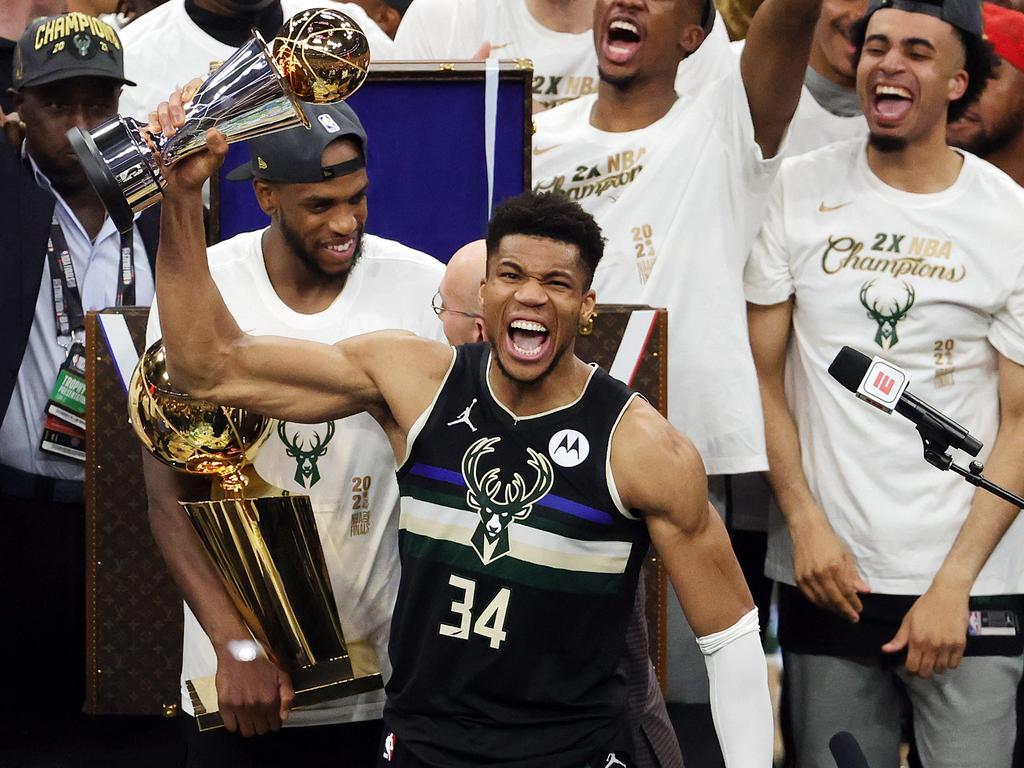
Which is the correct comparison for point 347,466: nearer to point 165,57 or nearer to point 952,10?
point 165,57

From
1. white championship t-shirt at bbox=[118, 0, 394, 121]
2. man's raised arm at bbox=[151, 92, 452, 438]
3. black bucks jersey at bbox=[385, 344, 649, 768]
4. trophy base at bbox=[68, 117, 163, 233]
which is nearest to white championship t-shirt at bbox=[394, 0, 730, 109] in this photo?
white championship t-shirt at bbox=[118, 0, 394, 121]

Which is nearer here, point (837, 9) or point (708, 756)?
point (708, 756)

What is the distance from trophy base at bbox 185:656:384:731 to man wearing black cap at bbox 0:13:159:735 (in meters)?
0.93

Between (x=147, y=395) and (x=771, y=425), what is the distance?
163 centimetres

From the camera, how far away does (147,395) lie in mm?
3348

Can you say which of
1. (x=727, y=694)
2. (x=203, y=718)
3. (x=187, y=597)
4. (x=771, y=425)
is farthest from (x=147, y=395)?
(x=771, y=425)

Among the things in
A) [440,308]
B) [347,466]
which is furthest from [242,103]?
[347,466]

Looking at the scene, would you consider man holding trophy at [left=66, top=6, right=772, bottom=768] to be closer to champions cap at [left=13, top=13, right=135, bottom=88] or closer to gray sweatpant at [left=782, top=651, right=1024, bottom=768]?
gray sweatpant at [left=782, top=651, right=1024, bottom=768]

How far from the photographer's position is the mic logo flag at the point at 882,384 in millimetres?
2725

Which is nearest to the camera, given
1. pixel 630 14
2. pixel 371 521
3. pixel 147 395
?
pixel 147 395

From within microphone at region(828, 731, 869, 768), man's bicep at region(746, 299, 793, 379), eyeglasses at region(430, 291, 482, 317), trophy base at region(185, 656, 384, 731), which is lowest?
trophy base at region(185, 656, 384, 731)

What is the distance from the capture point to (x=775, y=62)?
12.8 ft

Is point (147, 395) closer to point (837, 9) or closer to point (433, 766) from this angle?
point (433, 766)

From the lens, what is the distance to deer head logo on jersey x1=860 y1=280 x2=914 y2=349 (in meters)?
3.98
